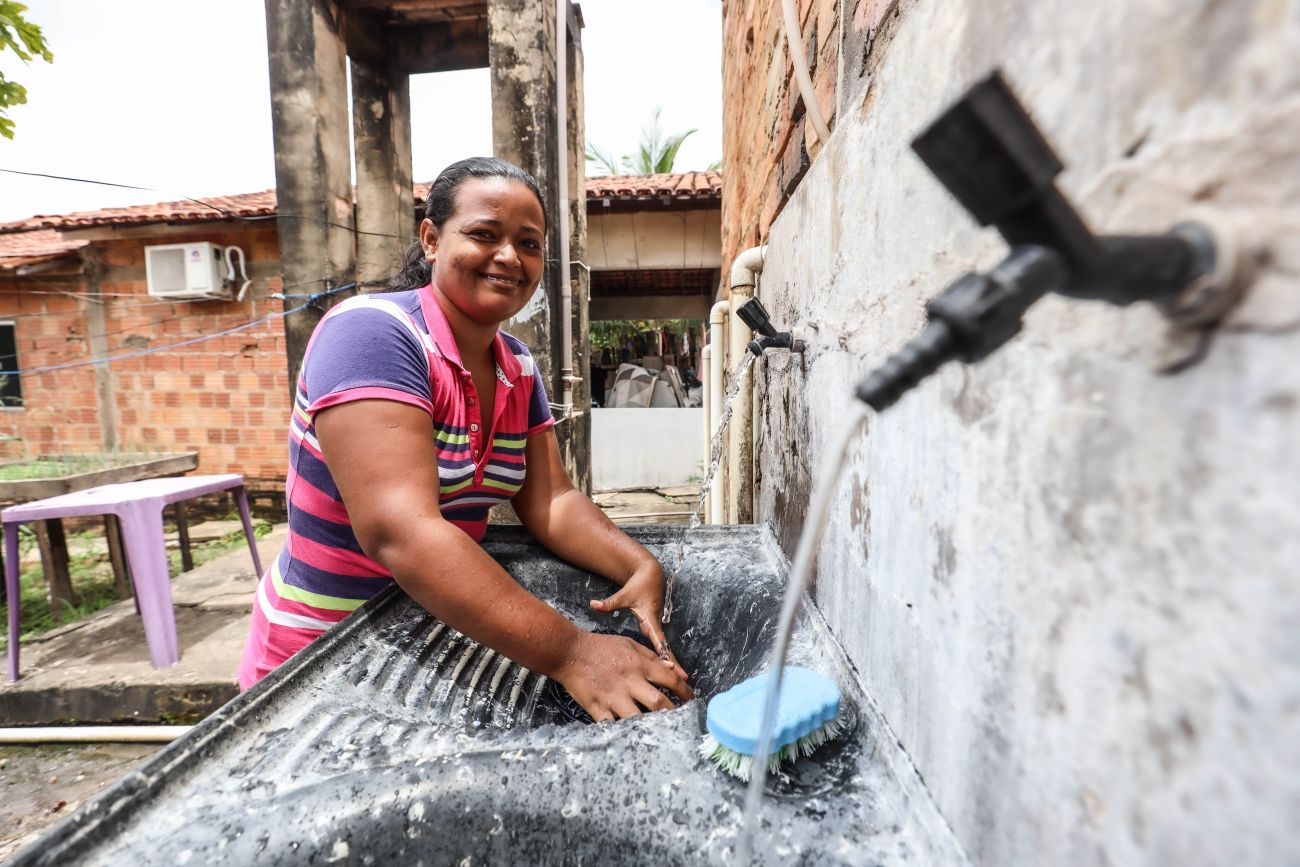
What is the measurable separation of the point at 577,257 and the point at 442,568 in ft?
12.0

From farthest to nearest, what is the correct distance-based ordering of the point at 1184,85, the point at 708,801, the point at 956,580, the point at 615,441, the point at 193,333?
1. the point at 615,441
2. the point at 193,333
3. the point at 708,801
4. the point at 956,580
5. the point at 1184,85

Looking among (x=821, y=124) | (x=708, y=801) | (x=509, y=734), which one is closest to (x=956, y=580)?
(x=708, y=801)

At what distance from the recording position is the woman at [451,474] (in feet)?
3.48

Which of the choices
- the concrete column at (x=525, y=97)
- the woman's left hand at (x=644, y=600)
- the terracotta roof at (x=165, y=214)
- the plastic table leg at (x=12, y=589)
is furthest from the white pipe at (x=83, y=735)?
the terracotta roof at (x=165, y=214)

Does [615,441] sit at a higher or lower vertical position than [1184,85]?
lower

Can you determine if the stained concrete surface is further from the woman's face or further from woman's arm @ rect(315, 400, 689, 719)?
the woman's face

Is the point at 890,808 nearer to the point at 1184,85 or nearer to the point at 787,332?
the point at 1184,85

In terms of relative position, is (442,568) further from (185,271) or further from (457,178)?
(185,271)

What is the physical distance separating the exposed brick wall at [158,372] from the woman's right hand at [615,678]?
667cm

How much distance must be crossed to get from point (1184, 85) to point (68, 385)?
9667mm

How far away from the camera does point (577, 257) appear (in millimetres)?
4410

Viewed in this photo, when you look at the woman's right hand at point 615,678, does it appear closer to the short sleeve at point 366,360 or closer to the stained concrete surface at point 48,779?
the short sleeve at point 366,360

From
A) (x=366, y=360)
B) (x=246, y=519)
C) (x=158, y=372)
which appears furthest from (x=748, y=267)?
(x=158, y=372)

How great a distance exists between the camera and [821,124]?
1267 mm
